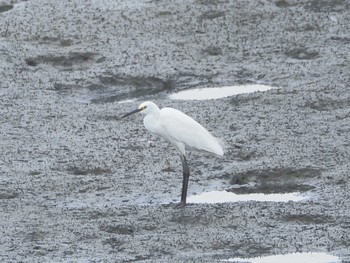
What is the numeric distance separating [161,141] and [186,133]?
4.91ft

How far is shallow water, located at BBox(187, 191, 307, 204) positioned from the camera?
975 centimetres

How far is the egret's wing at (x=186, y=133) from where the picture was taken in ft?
32.2

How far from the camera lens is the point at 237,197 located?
32.3 feet

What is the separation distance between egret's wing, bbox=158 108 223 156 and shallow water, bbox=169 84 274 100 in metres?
2.77

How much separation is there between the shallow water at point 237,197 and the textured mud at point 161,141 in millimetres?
119

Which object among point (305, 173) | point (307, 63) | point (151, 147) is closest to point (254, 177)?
point (305, 173)

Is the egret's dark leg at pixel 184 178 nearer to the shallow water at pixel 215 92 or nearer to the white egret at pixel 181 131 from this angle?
the white egret at pixel 181 131

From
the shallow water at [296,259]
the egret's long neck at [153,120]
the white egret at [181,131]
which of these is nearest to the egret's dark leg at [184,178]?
the white egret at [181,131]

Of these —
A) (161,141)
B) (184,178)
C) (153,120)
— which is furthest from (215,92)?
(184,178)

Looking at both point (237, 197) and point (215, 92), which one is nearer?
point (237, 197)

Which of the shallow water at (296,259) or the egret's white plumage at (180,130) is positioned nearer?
the shallow water at (296,259)

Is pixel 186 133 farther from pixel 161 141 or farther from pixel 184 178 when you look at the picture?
pixel 161 141

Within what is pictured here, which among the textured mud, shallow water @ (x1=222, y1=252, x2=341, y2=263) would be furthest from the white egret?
shallow water @ (x1=222, y1=252, x2=341, y2=263)

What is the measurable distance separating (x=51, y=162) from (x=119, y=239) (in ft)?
7.05
